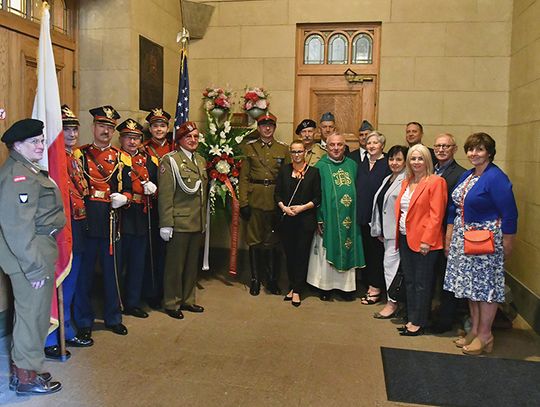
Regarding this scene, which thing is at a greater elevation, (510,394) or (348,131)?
(348,131)

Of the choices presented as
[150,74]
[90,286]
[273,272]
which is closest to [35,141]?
[90,286]

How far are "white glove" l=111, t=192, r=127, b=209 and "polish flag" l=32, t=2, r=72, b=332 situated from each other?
450 mm

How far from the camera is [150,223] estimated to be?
13.3 ft

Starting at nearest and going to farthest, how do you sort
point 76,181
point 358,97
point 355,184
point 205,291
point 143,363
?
1. point 143,363
2. point 76,181
3. point 355,184
4. point 205,291
5. point 358,97

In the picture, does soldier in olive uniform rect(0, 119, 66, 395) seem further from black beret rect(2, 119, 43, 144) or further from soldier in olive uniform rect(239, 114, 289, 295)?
soldier in olive uniform rect(239, 114, 289, 295)

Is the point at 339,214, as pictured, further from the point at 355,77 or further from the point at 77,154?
the point at 77,154

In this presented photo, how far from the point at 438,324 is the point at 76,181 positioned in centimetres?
282

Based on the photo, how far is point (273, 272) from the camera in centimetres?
483

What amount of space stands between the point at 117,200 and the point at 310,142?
1.97 m

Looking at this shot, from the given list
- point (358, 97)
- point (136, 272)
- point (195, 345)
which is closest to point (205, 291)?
point (136, 272)

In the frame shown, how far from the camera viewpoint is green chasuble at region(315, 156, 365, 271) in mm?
4410

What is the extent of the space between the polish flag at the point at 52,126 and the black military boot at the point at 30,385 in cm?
35

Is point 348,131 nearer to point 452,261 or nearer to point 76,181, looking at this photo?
point 452,261

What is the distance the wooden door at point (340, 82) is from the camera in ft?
18.2
